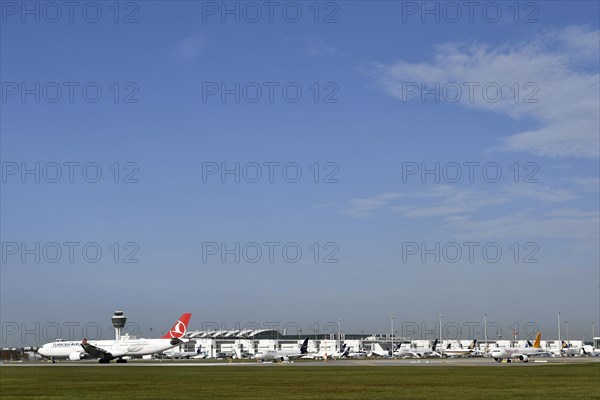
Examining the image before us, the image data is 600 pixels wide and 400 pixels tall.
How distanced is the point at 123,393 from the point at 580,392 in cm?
2855

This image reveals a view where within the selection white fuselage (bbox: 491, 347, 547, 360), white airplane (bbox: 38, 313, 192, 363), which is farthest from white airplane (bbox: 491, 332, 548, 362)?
white airplane (bbox: 38, 313, 192, 363)

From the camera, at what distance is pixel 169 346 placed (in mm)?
141750

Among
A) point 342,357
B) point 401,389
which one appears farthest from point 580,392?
point 342,357

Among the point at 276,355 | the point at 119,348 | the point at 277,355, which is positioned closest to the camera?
the point at 119,348

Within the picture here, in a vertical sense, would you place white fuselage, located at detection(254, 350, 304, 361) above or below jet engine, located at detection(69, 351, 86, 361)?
below

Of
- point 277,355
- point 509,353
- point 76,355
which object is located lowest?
point 277,355

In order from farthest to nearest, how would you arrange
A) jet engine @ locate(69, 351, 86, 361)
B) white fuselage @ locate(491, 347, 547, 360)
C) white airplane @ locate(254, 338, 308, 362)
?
white airplane @ locate(254, 338, 308, 362) → jet engine @ locate(69, 351, 86, 361) → white fuselage @ locate(491, 347, 547, 360)

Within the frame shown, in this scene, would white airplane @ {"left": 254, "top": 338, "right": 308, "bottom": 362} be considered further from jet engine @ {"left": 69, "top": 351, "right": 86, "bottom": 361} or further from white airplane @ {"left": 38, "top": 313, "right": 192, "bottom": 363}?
jet engine @ {"left": 69, "top": 351, "right": 86, "bottom": 361}

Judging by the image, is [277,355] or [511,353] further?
[277,355]

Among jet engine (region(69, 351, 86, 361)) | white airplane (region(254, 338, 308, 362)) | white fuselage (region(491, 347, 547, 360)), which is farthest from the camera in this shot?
white airplane (region(254, 338, 308, 362))

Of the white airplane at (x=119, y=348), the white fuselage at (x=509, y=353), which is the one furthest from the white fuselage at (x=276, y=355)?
the white fuselage at (x=509, y=353)

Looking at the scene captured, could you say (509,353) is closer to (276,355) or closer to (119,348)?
(276,355)

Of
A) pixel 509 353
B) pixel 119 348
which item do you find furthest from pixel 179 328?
pixel 509 353

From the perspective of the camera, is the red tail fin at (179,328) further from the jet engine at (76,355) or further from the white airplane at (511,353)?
the white airplane at (511,353)
